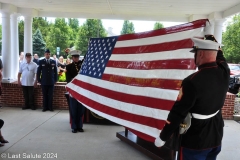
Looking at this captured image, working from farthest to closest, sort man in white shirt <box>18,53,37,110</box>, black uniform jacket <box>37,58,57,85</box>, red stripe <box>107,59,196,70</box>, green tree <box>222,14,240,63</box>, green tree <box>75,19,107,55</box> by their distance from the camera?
green tree <box>75,19,107,55</box> < green tree <box>222,14,240,63</box> < man in white shirt <box>18,53,37,110</box> < black uniform jacket <box>37,58,57,85</box> < red stripe <box>107,59,196,70</box>

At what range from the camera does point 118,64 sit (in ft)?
11.7

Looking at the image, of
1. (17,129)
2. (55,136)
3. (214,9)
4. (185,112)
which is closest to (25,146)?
(55,136)

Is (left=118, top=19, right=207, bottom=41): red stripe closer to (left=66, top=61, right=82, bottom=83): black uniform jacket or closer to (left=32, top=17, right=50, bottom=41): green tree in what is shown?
(left=66, top=61, right=82, bottom=83): black uniform jacket

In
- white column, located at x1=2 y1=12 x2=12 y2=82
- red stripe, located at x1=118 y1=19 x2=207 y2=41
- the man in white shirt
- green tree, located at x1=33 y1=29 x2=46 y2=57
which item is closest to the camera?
red stripe, located at x1=118 y1=19 x2=207 y2=41

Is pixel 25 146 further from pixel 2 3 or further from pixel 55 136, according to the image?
pixel 2 3

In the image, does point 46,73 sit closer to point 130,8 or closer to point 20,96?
point 20,96

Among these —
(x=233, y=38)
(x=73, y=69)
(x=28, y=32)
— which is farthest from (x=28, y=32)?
(x=233, y=38)

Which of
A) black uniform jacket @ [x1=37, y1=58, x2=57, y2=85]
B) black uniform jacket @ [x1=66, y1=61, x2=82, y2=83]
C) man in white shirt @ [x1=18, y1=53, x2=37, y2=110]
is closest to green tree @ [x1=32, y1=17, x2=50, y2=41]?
man in white shirt @ [x1=18, y1=53, x2=37, y2=110]

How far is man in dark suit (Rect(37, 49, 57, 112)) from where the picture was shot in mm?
6234

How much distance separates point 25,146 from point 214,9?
227 inches

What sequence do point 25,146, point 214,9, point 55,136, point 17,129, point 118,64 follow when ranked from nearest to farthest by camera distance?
1. point 118,64
2. point 25,146
3. point 55,136
4. point 17,129
5. point 214,9

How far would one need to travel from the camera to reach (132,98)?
3.08 meters

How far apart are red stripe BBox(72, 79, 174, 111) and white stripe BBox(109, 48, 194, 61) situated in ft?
1.69

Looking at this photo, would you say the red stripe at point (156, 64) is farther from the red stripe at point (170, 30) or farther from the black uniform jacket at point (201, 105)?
the black uniform jacket at point (201, 105)
